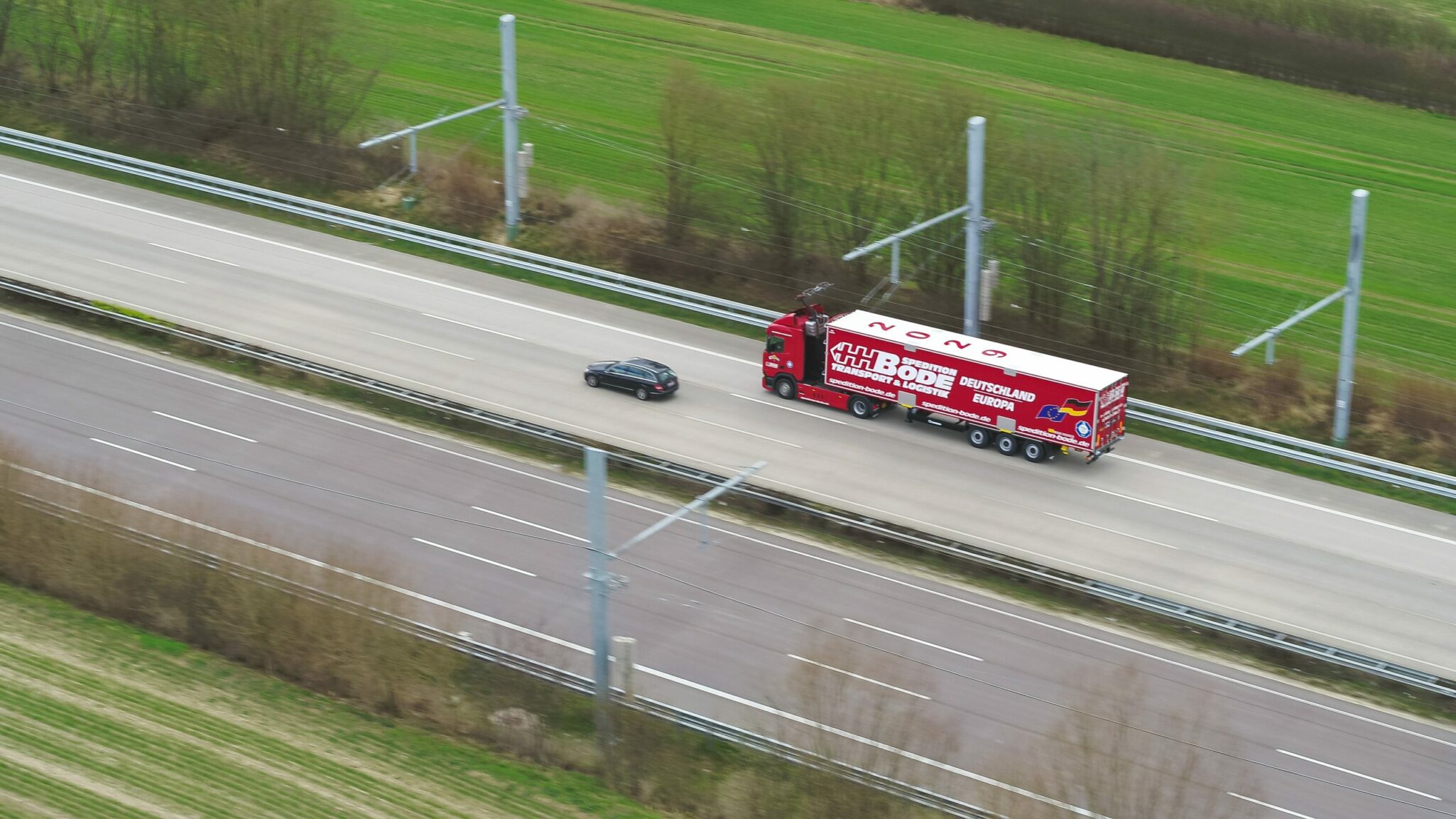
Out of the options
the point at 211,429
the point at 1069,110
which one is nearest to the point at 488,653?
the point at 211,429

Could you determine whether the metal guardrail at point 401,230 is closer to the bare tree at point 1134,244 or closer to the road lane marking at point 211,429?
the bare tree at point 1134,244

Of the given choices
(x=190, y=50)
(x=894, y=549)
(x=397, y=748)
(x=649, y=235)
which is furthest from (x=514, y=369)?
(x=190, y=50)

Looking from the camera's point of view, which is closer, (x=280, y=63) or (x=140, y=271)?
(x=140, y=271)

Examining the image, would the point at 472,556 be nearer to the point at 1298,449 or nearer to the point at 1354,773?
the point at 1354,773

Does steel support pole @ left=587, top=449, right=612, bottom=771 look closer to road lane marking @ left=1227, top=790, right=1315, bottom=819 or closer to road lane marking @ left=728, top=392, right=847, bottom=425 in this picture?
road lane marking @ left=1227, top=790, right=1315, bottom=819

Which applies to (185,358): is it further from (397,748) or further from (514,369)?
(397,748)

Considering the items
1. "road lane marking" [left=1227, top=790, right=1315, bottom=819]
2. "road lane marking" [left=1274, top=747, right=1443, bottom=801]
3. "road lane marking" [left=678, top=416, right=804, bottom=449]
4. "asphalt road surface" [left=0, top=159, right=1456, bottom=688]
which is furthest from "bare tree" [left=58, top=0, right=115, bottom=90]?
"road lane marking" [left=1227, top=790, right=1315, bottom=819]
